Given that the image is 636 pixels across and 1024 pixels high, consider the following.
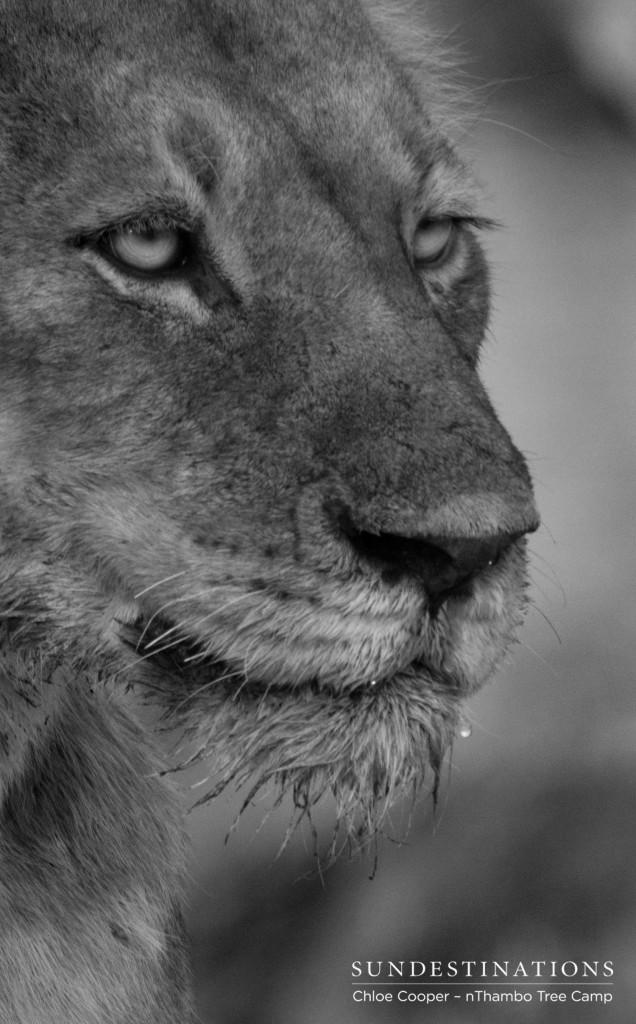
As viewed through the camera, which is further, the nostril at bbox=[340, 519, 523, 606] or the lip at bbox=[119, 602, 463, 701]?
the lip at bbox=[119, 602, 463, 701]

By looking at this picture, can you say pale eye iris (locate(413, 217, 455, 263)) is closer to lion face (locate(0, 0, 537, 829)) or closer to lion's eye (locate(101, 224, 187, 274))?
lion face (locate(0, 0, 537, 829))

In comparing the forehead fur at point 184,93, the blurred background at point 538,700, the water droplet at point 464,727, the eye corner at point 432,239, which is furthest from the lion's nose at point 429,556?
the blurred background at point 538,700

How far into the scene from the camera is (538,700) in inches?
208

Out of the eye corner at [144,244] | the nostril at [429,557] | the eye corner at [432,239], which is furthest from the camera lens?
the eye corner at [432,239]

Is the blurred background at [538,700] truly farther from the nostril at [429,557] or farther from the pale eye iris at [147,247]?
the nostril at [429,557]

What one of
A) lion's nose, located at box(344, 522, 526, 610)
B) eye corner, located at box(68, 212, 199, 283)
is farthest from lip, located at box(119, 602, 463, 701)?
eye corner, located at box(68, 212, 199, 283)

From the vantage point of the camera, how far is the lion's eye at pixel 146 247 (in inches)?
85.4

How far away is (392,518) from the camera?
194cm

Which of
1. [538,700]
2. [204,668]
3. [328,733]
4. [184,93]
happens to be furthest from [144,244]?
[538,700]

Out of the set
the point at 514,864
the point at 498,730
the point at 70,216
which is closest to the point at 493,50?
the point at 498,730

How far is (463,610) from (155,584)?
1.52ft

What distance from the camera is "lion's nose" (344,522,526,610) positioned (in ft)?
6.36

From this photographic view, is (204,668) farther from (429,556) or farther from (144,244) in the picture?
(144,244)

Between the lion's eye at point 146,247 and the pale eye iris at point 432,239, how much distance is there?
608 millimetres
